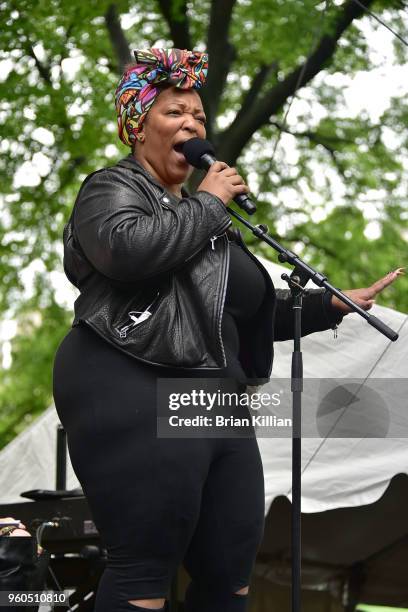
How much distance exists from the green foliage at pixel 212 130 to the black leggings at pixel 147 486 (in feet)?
20.4

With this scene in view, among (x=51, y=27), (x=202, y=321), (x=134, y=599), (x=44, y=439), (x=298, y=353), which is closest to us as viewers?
(x=134, y=599)

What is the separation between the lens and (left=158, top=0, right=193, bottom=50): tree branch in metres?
9.05

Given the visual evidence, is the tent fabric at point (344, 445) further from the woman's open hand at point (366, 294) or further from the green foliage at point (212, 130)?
the green foliage at point (212, 130)

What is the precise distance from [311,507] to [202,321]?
2042 millimetres

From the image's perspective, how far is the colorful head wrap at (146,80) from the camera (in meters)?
2.54

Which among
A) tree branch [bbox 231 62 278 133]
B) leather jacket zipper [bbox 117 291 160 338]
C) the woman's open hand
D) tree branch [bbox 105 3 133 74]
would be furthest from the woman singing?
tree branch [bbox 231 62 278 133]

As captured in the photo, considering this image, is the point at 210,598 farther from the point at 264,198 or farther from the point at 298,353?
the point at 264,198

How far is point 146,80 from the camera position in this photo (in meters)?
2.54

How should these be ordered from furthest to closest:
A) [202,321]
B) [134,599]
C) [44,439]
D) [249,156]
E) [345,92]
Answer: [249,156]
[345,92]
[44,439]
[202,321]
[134,599]

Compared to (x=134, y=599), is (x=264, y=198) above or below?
above

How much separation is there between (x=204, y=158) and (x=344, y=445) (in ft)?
7.44

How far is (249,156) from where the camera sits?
12.7 m

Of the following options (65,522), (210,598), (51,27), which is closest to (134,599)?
(210,598)

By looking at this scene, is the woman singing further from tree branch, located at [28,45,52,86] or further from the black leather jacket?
tree branch, located at [28,45,52,86]
